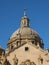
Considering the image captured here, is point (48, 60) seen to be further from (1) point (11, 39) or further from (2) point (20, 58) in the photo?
(1) point (11, 39)

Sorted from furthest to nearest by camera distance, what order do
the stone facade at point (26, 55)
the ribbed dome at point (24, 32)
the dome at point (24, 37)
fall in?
1. the ribbed dome at point (24, 32)
2. the dome at point (24, 37)
3. the stone facade at point (26, 55)

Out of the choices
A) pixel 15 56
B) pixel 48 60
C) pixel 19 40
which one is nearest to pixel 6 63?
pixel 15 56

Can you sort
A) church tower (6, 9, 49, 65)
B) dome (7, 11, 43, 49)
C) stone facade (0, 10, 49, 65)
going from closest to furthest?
stone facade (0, 10, 49, 65) < church tower (6, 9, 49, 65) < dome (7, 11, 43, 49)

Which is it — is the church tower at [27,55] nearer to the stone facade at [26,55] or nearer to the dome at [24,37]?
the stone facade at [26,55]

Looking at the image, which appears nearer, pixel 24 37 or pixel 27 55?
pixel 27 55

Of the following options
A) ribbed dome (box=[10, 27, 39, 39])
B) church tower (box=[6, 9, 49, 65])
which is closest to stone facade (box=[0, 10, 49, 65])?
church tower (box=[6, 9, 49, 65])

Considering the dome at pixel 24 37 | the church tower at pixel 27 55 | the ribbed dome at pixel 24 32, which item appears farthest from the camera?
the ribbed dome at pixel 24 32

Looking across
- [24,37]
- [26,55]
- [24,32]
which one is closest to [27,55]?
[26,55]

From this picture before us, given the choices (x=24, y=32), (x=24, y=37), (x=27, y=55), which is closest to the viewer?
(x=27, y=55)

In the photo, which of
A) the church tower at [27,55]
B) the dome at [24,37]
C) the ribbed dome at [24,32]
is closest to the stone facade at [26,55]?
the church tower at [27,55]

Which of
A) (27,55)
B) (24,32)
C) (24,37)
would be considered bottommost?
(27,55)

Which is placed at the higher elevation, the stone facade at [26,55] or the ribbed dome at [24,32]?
the ribbed dome at [24,32]

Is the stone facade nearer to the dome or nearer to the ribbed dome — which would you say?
the dome

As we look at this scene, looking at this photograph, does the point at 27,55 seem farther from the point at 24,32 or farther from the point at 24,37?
the point at 24,32
